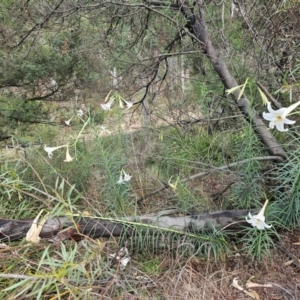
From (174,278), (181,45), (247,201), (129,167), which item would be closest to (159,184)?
(129,167)

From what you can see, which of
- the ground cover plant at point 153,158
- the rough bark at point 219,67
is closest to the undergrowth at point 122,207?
the ground cover plant at point 153,158

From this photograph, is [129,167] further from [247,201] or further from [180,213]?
[247,201]

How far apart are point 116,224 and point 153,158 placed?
1333mm

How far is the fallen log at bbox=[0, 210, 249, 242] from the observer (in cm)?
199

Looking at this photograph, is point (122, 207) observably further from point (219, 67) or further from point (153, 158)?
point (219, 67)

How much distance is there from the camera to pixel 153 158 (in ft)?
11.0

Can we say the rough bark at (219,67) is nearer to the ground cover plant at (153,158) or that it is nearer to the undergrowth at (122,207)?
the ground cover plant at (153,158)

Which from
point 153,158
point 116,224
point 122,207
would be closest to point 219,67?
point 153,158

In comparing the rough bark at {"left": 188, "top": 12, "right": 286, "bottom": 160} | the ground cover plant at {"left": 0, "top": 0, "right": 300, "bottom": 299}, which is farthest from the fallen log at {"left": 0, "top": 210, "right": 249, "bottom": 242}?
the rough bark at {"left": 188, "top": 12, "right": 286, "bottom": 160}

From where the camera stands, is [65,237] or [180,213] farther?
[180,213]

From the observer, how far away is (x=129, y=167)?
3.14 meters

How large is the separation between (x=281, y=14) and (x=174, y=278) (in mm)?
2636

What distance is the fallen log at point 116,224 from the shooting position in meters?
1.99

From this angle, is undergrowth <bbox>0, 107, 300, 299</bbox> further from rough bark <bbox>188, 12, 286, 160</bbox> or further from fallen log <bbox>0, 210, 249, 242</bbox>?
rough bark <bbox>188, 12, 286, 160</bbox>
